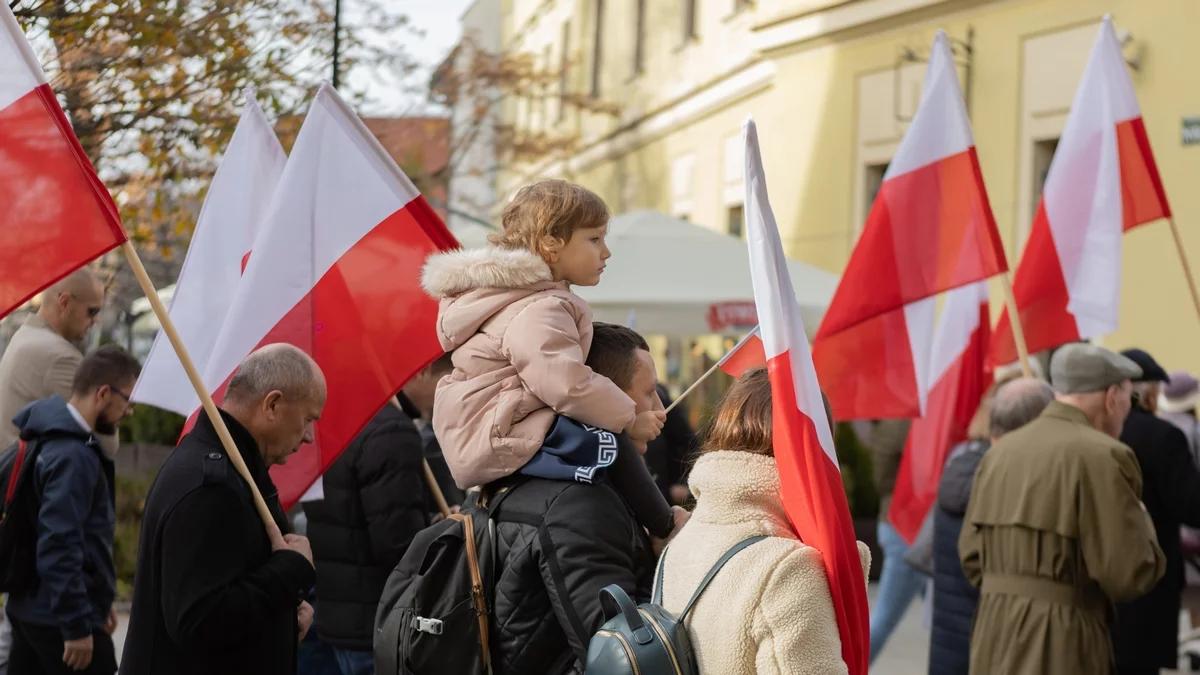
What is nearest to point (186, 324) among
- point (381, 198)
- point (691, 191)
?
point (381, 198)

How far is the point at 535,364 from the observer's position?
383 cm

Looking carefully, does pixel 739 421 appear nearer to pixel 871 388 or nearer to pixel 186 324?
pixel 186 324

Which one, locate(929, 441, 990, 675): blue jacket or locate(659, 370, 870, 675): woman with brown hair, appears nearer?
locate(659, 370, 870, 675): woman with brown hair

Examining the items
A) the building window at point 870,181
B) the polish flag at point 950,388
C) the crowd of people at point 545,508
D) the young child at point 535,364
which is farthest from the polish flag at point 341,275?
the building window at point 870,181

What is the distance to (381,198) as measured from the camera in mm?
5605

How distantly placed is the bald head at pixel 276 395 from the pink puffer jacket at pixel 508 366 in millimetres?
467

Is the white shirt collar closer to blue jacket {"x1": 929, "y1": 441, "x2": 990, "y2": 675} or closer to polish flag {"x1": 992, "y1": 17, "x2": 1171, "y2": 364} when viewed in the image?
blue jacket {"x1": 929, "y1": 441, "x2": 990, "y2": 675}

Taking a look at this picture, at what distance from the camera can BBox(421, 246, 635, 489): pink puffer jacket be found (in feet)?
12.5

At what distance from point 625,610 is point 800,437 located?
0.51 m

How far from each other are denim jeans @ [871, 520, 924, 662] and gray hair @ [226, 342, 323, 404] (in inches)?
214

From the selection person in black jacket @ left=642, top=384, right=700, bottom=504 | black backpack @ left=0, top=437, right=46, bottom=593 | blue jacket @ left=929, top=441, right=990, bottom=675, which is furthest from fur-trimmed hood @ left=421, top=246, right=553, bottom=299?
person in black jacket @ left=642, top=384, right=700, bottom=504

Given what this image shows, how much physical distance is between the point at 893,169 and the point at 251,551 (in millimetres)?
4146

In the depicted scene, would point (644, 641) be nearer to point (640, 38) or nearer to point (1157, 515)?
point (1157, 515)

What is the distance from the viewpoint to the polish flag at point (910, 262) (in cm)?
723
